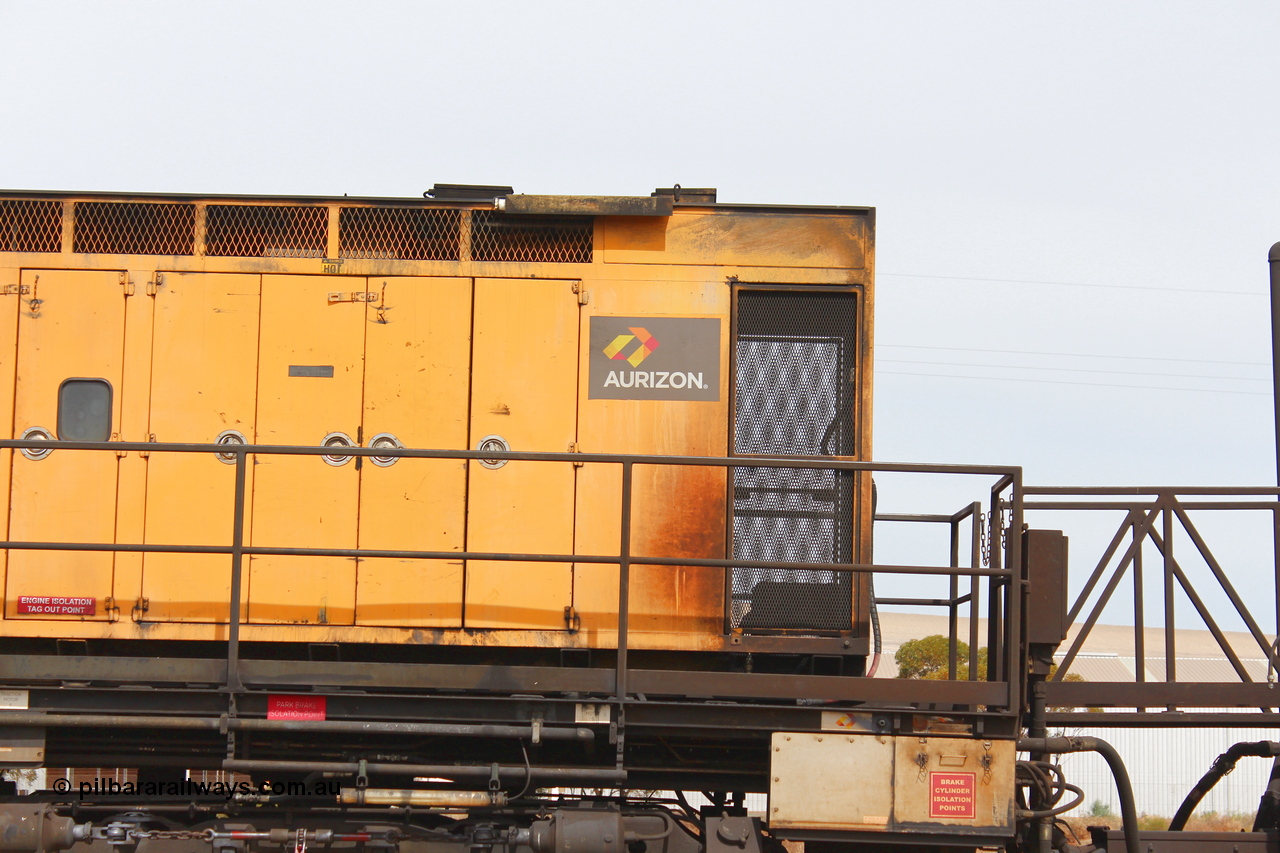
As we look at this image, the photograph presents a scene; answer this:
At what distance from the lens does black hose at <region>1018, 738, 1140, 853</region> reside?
632 cm

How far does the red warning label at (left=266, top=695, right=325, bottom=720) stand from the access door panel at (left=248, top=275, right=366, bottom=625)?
68 centimetres

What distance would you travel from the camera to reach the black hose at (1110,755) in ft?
20.7

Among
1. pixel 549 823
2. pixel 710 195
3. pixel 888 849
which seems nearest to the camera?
pixel 549 823

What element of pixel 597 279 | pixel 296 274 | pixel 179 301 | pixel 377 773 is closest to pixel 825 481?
pixel 597 279

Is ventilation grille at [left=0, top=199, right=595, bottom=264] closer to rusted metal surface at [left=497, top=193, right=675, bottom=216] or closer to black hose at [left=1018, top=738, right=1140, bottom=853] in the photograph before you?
rusted metal surface at [left=497, top=193, right=675, bottom=216]

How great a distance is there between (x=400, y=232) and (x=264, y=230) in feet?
2.84

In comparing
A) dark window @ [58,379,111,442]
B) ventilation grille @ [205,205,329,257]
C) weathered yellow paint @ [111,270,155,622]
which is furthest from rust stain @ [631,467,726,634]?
dark window @ [58,379,111,442]

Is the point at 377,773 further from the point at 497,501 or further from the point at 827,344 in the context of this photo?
the point at 827,344

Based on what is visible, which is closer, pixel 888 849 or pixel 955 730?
pixel 955 730

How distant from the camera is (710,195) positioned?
7.11 metres

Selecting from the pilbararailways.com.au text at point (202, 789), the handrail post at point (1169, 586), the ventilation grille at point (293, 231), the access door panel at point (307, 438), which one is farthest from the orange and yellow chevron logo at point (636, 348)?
the handrail post at point (1169, 586)

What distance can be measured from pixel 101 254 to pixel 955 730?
19.4 ft

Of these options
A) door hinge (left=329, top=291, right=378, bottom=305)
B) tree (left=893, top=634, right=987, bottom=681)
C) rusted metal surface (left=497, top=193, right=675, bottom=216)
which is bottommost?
tree (left=893, top=634, right=987, bottom=681)

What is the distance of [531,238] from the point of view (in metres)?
7.04
